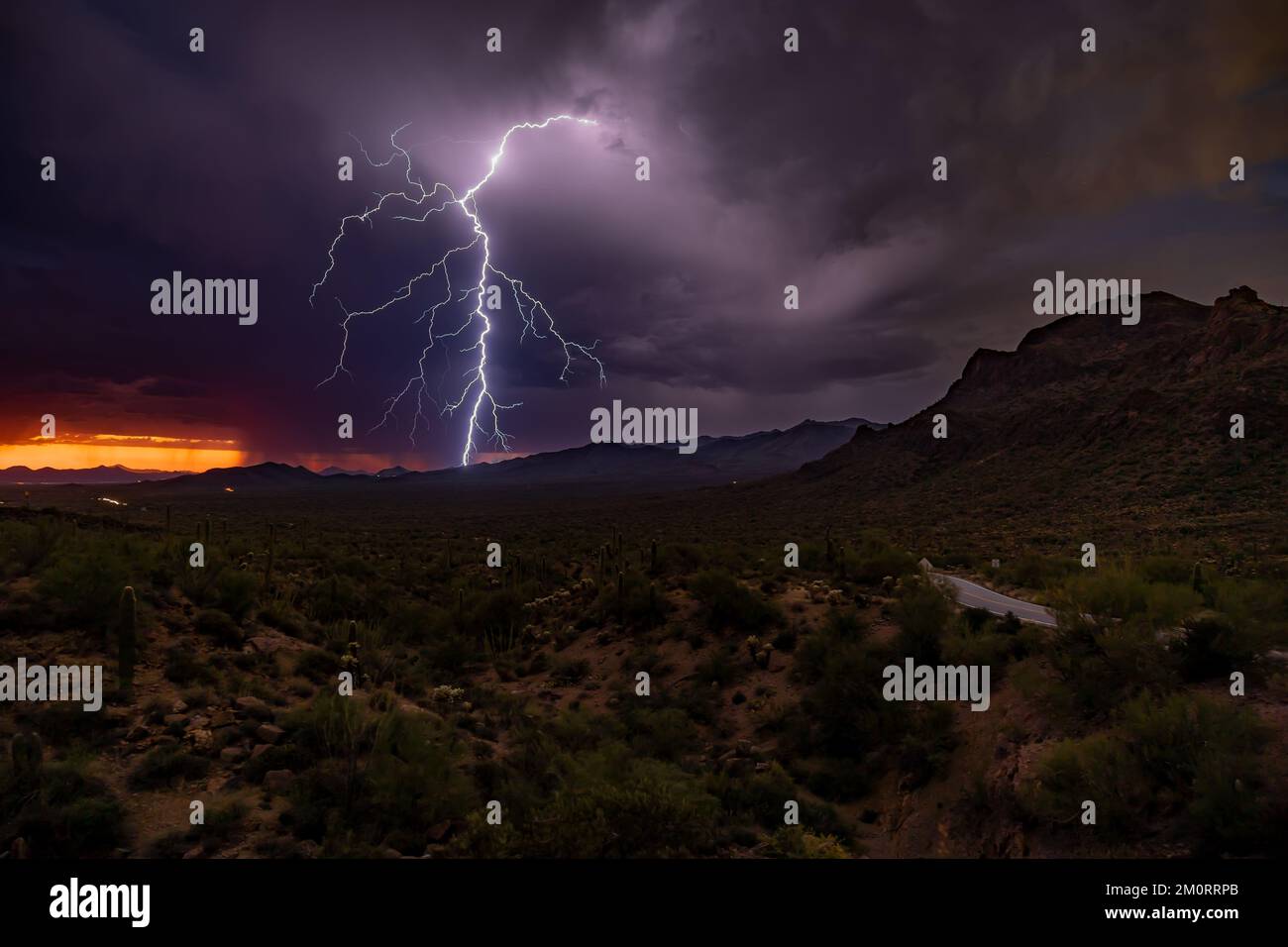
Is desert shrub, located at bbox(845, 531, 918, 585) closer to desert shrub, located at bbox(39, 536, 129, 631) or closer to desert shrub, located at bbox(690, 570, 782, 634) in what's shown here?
desert shrub, located at bbox(690, 570, 782, 634)

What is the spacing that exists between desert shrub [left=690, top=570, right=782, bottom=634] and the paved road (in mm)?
5360

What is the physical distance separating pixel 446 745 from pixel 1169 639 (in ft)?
40.9

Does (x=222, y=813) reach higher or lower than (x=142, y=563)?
lower

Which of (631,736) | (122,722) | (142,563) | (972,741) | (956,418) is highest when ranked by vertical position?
(956,418)

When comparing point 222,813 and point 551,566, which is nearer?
point 222,813

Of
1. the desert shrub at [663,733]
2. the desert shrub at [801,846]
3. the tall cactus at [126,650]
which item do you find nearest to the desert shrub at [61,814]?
the tall cactus at [126,650]

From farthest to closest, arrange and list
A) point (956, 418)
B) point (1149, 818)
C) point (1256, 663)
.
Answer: point (956, 418)
point (1256, 663)
point (1149, 818)

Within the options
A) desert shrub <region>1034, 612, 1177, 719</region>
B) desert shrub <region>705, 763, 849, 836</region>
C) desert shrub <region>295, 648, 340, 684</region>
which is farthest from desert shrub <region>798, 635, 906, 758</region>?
desert shrub <region>295, 648, 340, 684</region>

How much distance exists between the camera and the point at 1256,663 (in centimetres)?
823

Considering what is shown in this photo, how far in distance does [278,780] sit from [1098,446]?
7156 cm

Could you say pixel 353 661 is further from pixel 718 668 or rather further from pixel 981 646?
pixel 981 646

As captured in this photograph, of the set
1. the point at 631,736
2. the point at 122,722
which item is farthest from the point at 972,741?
the point at 122,722

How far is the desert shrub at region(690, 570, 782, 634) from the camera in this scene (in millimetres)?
17656
